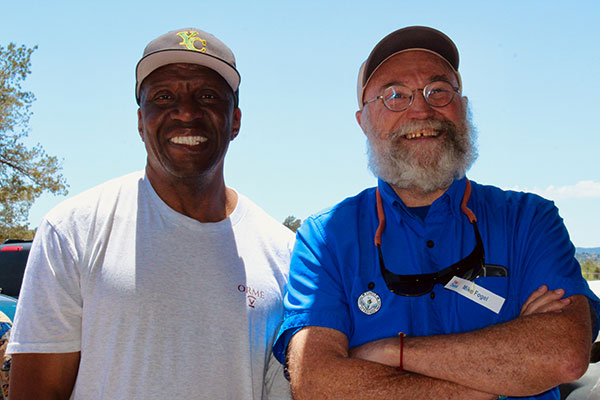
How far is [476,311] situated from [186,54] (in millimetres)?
1961

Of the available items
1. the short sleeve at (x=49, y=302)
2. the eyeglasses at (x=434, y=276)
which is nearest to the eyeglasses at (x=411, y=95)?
the eyeglasses at (x=434, y=276)

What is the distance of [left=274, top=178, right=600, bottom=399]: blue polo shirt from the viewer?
2.47 meters

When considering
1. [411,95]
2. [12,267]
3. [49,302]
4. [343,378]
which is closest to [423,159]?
[411,95]

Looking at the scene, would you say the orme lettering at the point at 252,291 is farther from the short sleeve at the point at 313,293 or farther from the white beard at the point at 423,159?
the white beard at the point at 423,159

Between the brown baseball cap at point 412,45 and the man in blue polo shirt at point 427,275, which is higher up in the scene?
the brown baseball cap at point 412,45

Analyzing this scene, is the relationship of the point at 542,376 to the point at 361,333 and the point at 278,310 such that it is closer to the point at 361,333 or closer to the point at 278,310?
the point at 361,333

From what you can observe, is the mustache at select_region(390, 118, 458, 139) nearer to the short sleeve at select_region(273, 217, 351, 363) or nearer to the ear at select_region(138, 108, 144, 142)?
the short sleeve at select_region(273, 217, 351, 363)

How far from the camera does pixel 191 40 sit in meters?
2.83

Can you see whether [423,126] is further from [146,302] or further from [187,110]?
[146,302]

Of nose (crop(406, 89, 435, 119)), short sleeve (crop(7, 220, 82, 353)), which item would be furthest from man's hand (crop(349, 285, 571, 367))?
short sleeve (crop(7, 220, 82, 353))

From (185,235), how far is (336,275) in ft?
2.58

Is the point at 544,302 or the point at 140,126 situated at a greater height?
the point at 140,126

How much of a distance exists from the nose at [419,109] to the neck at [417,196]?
1.33 feet

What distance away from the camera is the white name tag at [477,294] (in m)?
2.46
